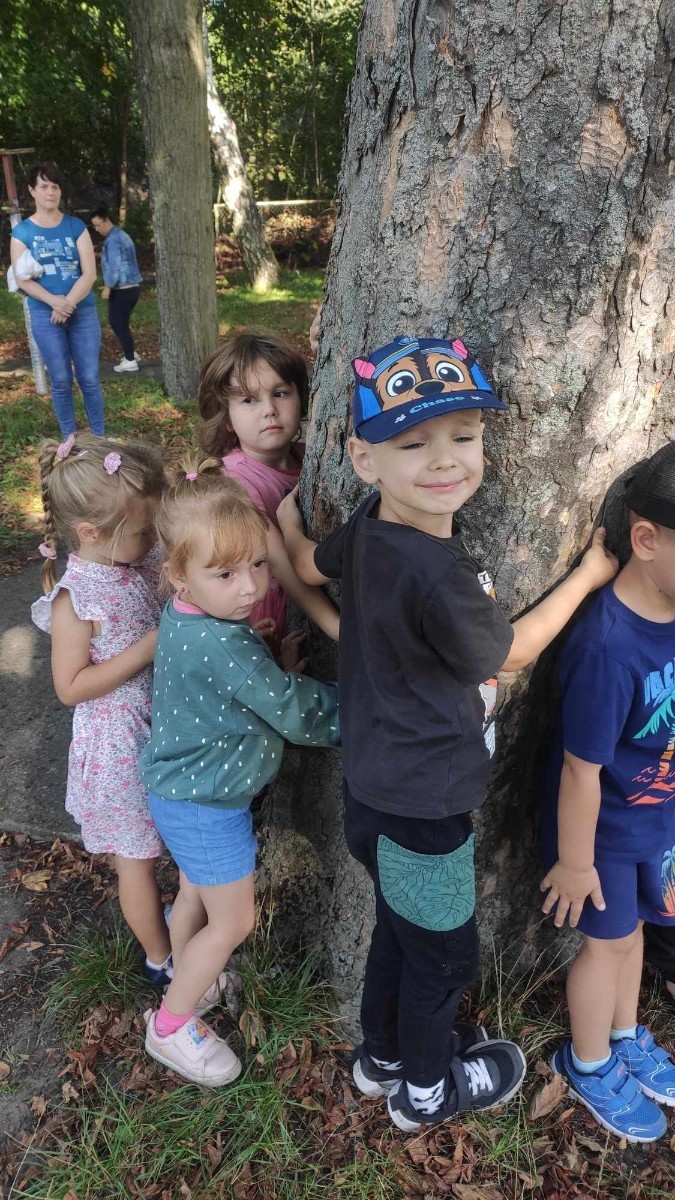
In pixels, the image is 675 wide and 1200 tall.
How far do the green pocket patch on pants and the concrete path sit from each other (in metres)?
1.79

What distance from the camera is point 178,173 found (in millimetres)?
7895

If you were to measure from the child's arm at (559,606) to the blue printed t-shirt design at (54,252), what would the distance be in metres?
5.83

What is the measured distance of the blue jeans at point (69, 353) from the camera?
6691 millimetres

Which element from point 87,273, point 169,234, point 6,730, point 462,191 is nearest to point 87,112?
point 169,234

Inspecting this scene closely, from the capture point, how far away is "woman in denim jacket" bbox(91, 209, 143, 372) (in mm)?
10070

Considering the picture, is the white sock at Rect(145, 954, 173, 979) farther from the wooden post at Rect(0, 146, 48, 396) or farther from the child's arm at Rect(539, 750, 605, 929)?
the wooden post at Rect(0, 146, 48, 396)

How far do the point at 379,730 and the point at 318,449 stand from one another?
81 centimetres

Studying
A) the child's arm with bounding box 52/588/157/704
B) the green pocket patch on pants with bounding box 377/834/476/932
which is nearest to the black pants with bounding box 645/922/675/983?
the green pocket patch on pants with bounding box 377/834/476/932

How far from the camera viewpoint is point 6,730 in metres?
3.81

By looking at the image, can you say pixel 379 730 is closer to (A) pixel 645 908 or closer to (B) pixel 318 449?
(B) pixel 318 449

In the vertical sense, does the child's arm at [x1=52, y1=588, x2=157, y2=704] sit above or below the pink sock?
above

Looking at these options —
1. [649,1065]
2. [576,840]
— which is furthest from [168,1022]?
[649,1065]

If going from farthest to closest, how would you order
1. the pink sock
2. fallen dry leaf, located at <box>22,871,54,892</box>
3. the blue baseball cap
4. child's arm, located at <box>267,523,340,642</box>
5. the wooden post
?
the wooden post → fallen dry leaf, located at <box>22,871,54,892</box> → the pink sock → child's arm, located at <box>267,523,340,642</box> → the blue baseball cap

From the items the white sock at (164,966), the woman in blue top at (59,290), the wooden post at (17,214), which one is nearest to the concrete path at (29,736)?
the white sock at (164,966)
